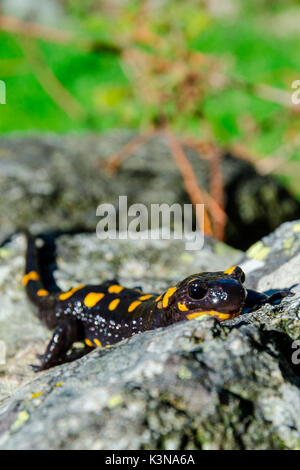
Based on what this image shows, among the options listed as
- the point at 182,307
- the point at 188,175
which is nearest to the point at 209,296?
the point at 182,307

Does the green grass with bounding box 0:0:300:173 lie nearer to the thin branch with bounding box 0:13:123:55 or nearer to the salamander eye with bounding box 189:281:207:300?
the thin branch with bounding box 0:13:123:55

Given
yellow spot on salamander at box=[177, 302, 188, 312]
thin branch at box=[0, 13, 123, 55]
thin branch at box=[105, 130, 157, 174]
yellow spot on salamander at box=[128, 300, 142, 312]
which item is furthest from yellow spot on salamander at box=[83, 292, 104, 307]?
thin branch at box=[0, 13, 123, 55]

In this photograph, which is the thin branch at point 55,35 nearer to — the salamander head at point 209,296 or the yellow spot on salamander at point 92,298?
the yellow spot on salamander at point 92,298

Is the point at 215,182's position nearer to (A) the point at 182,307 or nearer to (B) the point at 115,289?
(B) the point at 115,289

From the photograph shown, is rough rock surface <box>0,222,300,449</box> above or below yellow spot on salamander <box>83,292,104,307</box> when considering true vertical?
below

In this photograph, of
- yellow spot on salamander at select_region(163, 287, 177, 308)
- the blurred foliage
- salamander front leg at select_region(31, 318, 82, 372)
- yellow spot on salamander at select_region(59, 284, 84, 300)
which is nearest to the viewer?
yellow spot on salamander at select_region(163, 287, 177, 308)

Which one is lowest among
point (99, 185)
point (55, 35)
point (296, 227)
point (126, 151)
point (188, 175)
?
point (296, 227)

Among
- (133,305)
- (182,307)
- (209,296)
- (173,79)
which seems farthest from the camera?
(173,79)

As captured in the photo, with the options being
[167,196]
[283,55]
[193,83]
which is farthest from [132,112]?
[283,55]

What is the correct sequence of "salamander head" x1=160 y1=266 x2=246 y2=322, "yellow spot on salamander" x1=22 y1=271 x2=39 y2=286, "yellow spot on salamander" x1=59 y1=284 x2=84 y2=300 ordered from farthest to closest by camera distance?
"yellow spot on salamander" x1=22 y1=271 x2=39 y2=286, "yellow spot on salamander" x1=59 y1=284 x2=84 y2=300, "salamander head" x1=160 y1=266 x2=246 y2=322
